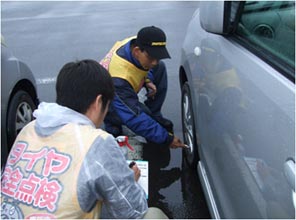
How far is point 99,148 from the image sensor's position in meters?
1.42

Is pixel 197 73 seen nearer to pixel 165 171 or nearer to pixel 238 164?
pixel 238 164

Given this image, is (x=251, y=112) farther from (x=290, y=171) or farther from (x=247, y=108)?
(x=290, y=171)

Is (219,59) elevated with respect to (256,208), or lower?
elevated

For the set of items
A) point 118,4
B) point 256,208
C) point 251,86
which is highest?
point 251,86

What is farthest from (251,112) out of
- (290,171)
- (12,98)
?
(12,98)

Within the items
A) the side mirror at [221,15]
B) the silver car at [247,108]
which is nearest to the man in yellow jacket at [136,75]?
the silver car at [247,108]

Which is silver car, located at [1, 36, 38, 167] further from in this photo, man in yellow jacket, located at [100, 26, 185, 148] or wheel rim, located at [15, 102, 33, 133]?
man in yellow jacket, located at [100, 26, 185, 148]

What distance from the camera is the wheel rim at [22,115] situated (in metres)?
2.88

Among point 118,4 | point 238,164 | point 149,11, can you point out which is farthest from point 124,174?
point 118,4

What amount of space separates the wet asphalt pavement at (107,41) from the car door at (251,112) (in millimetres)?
746

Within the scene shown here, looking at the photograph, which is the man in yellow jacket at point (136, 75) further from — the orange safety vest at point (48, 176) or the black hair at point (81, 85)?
the orange safety vest at point (48, 176)

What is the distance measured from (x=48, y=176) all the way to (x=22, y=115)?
1.70 m

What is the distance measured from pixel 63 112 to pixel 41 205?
340mm

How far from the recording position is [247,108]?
1.52 m
